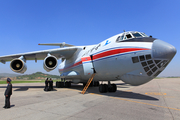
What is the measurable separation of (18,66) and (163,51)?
1053 cm

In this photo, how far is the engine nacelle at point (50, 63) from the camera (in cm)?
940

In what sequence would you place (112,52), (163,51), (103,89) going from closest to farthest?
(163,51)
(112,52)
(103,89)

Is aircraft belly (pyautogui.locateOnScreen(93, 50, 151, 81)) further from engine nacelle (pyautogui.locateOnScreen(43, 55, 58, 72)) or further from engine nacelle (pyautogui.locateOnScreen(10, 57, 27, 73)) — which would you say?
engine nacelle (pyautogui.locateOnScreen(10, 57, 27, 73))

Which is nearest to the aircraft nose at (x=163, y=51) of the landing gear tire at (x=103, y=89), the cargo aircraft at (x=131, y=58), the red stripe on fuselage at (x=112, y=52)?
the cargo aircraft at (x=131, y=58)

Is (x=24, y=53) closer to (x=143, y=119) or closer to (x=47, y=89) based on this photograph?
(x=47, y=89)

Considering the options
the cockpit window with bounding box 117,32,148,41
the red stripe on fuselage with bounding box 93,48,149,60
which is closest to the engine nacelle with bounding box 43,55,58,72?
the red stripe on fuselage with bounding box 93,48,149,60

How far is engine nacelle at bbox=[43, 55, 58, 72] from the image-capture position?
9.40m

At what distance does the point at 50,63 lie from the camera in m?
9.75

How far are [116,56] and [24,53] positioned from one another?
9.02 metres

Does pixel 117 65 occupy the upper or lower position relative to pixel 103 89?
upper

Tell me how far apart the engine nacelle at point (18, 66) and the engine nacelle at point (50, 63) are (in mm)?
2010

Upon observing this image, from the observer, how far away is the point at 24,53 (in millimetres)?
11008

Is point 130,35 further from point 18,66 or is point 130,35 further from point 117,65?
point 18,66

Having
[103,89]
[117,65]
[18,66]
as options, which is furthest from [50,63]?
[117,65]
